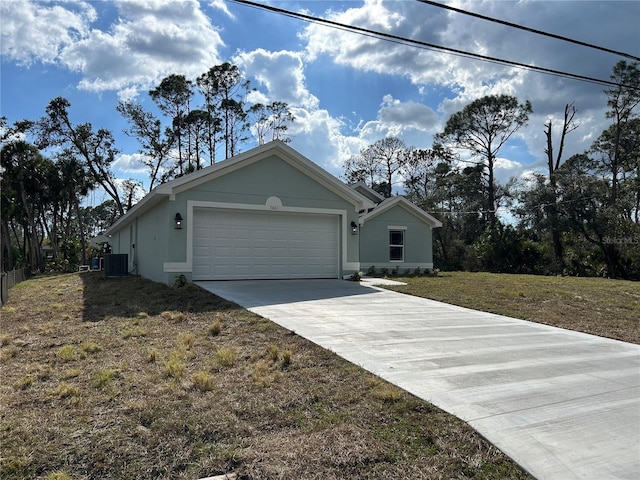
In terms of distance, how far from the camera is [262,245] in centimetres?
1356

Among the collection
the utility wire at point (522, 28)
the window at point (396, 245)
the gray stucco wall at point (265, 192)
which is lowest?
the window at point (396, 245)

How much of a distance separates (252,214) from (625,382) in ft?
34.2

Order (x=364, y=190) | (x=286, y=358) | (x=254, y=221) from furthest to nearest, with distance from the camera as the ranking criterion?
(x=364, y=190) → (x=254, y=221) → (x=286, y=358)

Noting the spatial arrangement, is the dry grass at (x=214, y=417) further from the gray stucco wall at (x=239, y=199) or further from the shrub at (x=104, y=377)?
the gray stucco wall at (x=239, y=199)

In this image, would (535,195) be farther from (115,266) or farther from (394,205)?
(115,266)

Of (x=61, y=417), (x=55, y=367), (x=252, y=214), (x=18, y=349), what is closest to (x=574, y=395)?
(x=61, y=417)

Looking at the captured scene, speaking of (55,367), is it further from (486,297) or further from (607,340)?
(486,297)

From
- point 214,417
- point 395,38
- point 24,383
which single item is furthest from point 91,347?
point 395,38

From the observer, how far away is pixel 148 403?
13.0 feet

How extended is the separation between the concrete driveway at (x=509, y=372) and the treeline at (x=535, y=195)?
64.6 ft

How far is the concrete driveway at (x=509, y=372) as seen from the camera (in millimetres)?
3227

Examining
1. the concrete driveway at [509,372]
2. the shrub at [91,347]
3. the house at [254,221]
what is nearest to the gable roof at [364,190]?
the house at [254,221]

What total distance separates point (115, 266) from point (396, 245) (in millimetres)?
12043

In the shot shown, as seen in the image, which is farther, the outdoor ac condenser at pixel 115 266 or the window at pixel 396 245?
the window at pixel 396 245
